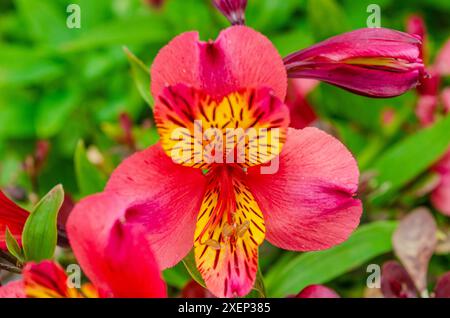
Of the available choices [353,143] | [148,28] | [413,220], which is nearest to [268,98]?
[413,220]

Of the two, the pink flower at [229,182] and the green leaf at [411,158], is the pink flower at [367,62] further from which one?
the green leaf at [411,158]

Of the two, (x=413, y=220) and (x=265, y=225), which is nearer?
(x=265, y=225)

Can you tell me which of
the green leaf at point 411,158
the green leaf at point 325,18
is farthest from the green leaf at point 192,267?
the green leaf at point 325,18

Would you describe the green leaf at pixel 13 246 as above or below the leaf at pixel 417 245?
below

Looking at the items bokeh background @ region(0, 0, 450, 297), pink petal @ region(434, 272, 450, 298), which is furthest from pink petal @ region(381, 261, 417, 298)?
bokeh background @ region(0, 0, 450, 297)

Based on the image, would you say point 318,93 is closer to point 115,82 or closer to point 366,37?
point 115,82

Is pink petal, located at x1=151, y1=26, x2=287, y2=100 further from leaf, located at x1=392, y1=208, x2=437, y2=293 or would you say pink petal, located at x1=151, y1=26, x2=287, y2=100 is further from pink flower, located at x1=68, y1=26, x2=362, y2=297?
leaf, located at x1=392, y1=208, x2=437, y2=293

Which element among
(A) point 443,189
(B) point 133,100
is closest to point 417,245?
(A) point 443,189
